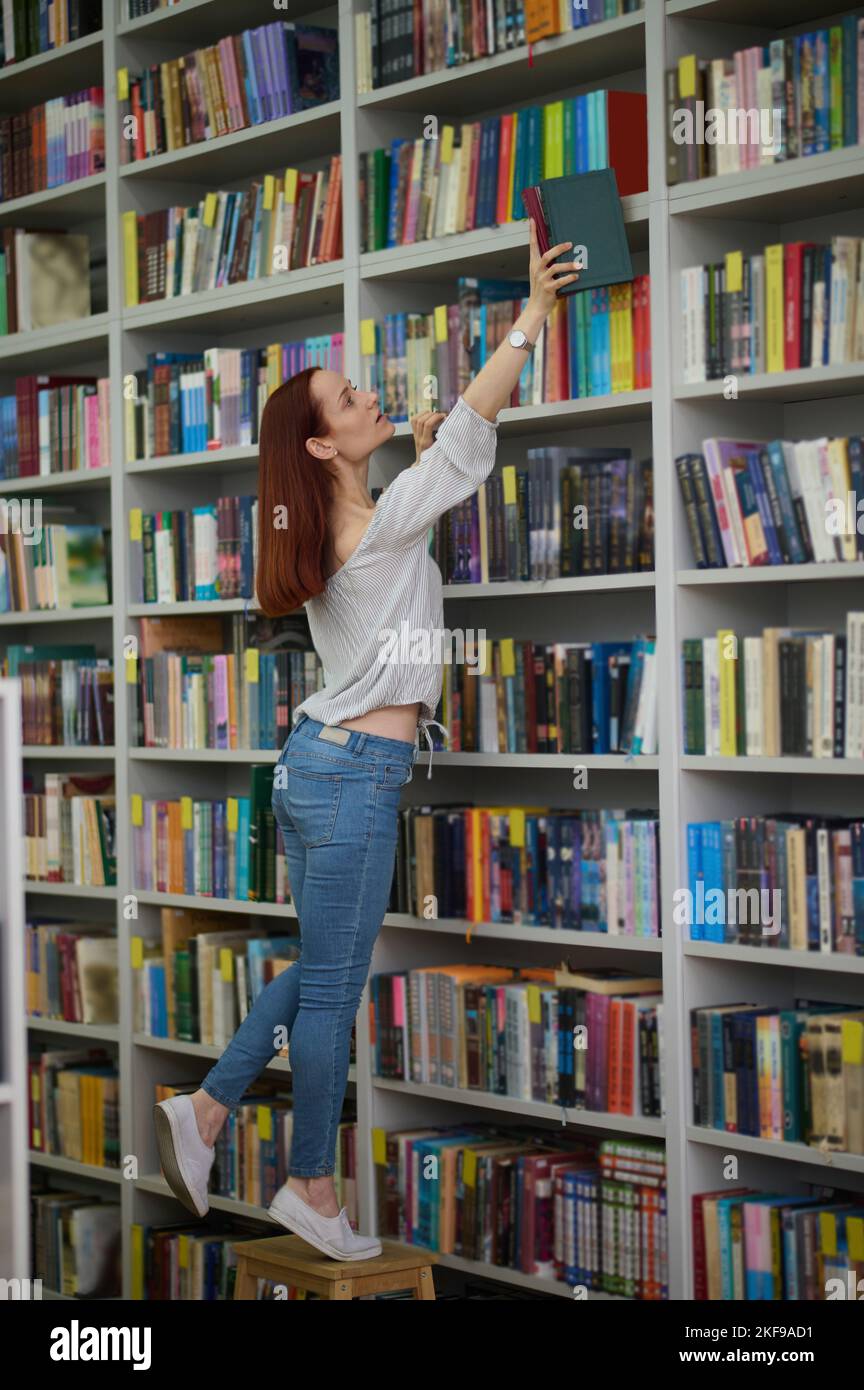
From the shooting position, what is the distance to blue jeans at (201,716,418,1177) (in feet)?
10.4

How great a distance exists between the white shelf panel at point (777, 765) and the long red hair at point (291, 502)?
747mm

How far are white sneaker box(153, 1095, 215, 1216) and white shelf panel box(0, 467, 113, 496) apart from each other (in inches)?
72.3

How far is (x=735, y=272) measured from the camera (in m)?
3.08

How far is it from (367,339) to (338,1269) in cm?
188

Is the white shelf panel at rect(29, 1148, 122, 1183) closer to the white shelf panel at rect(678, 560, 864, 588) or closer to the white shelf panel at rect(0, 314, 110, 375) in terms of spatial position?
the white shelf panel at rect(0, 314, 110, 375)

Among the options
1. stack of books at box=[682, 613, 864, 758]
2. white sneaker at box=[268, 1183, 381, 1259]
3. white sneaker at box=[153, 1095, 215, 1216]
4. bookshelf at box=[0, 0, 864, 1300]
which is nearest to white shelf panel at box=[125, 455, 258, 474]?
bookshelf at box=[0, 0, 864, 1300]

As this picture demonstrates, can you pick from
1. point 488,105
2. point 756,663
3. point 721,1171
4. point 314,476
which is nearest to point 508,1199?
point 721,1171

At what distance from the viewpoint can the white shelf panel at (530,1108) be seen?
3240 millimetres

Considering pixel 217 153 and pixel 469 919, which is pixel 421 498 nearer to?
pixel 469 919

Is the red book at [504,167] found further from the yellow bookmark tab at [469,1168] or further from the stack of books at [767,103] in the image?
the yellow bookmark tab at [469,1168]

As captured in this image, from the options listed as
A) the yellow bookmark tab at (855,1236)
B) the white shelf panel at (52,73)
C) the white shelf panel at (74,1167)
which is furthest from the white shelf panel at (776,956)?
the white shelf panel at (52,73)

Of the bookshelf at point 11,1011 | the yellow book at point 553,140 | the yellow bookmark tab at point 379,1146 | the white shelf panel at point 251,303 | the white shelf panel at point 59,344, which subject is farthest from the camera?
the white shelf panel at point 59,344

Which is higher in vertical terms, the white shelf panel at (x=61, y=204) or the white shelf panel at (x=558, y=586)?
the white shelf panel at (x=61, y=204)
